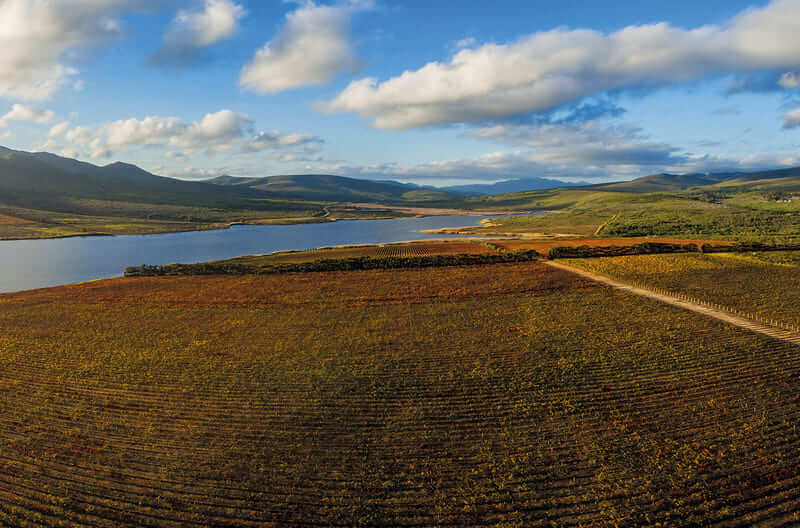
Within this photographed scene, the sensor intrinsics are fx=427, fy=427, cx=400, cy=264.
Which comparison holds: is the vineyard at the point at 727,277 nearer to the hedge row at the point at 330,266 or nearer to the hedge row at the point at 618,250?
the hedge row at the point at 618,250

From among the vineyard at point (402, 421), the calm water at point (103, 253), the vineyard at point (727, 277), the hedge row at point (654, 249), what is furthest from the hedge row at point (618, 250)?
the calm water at point (103, 253)

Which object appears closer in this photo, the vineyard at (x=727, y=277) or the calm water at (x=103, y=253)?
the vineyard at (x=727, y=277)

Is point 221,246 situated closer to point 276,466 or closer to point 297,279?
point 297,279

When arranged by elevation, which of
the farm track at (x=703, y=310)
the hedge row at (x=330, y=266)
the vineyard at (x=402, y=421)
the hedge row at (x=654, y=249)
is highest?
the hedge row at (x=654, y=249)

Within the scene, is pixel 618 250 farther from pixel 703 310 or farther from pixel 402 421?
pixel 402 421

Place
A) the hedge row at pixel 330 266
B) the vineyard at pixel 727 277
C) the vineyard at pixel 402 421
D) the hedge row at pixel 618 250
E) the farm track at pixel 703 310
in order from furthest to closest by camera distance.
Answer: the hedge row at pixel 618 250 < the hedge row at pixel 330 266 < the vineyard at pixel 727 277 < the farm track at pixel 703 310 < the vineyard at pixel 402 421

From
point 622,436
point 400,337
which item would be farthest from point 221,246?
point 622,436
